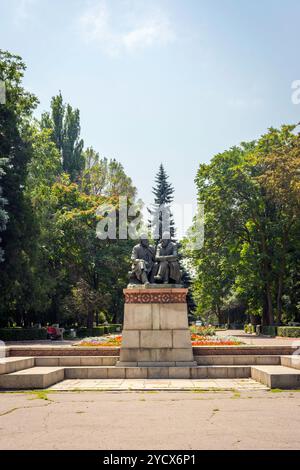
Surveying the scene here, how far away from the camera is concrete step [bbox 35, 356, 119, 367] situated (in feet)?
43.5

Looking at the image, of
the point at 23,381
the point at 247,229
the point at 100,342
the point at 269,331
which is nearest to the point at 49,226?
the point at 247,229

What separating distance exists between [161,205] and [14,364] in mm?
51744

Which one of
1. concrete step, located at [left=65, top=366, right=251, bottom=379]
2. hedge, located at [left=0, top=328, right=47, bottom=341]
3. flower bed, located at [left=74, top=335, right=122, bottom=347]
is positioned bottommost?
hedge, located at [left=0, top=328, right=47, bottom=341]

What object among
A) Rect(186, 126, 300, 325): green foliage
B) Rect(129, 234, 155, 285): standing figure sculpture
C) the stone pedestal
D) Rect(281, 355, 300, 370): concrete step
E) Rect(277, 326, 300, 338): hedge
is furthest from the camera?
Rect(186, 126, 300, 325): green foliage

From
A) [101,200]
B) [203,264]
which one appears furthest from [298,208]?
[101,200]

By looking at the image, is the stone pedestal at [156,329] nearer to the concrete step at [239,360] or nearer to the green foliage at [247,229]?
the concrete step at [239,360]

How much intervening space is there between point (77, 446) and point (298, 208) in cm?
3003

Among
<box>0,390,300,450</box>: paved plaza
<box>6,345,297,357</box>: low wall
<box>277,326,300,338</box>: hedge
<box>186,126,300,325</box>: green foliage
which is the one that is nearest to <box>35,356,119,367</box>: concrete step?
<box>6,345,297,357</box>: low wall

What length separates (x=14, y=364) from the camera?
38.6 feet

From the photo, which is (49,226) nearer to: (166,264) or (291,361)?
(166,264)

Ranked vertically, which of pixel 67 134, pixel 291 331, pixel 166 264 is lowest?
pixel 291 331

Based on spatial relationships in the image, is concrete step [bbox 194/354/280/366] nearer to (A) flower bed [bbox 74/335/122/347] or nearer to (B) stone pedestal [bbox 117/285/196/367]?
(B) stone pedestal [bbox 117/285/196/367]

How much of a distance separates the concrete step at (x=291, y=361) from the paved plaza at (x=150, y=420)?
7.26 ft

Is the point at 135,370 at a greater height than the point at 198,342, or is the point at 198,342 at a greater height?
the point at 198,342
